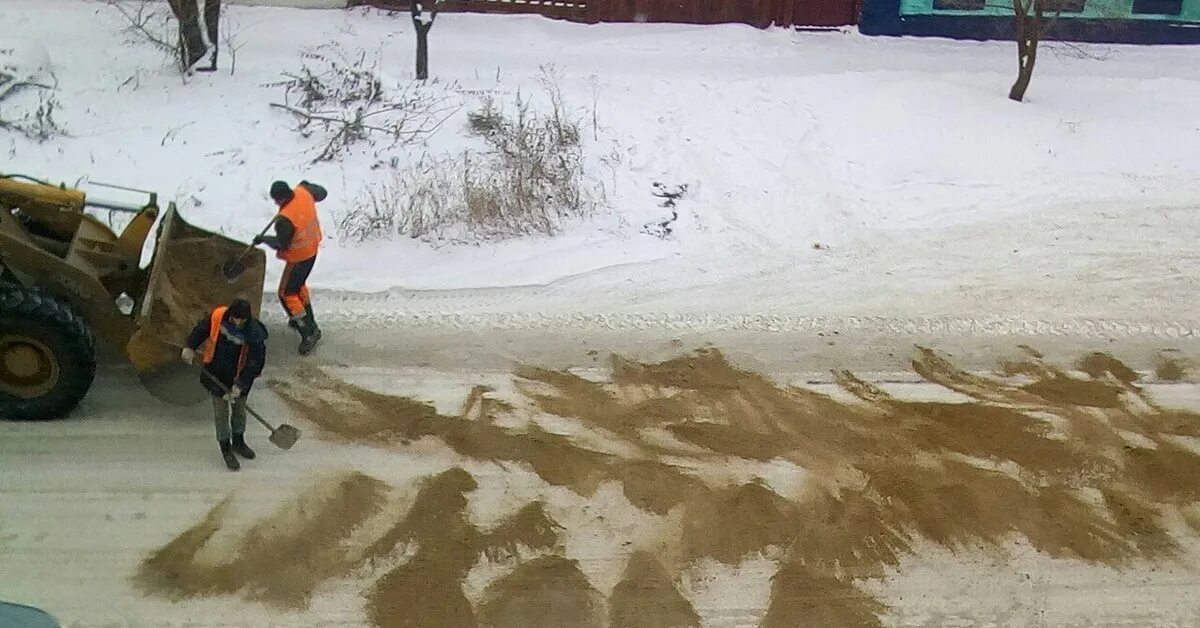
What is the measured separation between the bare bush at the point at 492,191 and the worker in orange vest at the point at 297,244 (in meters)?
1.99

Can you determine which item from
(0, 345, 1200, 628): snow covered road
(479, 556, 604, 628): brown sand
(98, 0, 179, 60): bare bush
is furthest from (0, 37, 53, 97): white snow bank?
(479, 556, 604, 628): brown sand

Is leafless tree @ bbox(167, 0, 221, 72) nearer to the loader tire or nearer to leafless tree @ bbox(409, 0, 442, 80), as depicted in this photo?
leafless tree @ bbox(409, 0, 442, 80)

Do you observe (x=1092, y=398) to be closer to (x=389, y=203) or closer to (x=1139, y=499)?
(x=1139, y=499)

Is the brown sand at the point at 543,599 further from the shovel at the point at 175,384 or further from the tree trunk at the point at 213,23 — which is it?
the tree trunk at the point at 213,23

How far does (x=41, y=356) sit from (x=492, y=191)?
4854mm

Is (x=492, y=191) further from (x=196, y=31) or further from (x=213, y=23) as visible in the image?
(x=213, y=23)

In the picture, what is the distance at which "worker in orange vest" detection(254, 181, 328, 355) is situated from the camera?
23.7ft

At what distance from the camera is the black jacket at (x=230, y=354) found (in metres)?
5.96

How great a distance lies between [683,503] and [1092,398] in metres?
3.64

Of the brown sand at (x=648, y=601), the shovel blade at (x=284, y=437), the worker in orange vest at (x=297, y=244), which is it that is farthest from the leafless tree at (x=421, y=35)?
the brown sand at (x=648, y=601)

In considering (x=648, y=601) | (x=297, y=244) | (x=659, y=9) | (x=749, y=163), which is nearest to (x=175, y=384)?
(x=297, y=244)

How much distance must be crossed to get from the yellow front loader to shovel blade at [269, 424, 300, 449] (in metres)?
0.92

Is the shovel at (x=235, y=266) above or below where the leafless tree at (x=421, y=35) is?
below

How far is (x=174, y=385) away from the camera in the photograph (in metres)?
6.95
